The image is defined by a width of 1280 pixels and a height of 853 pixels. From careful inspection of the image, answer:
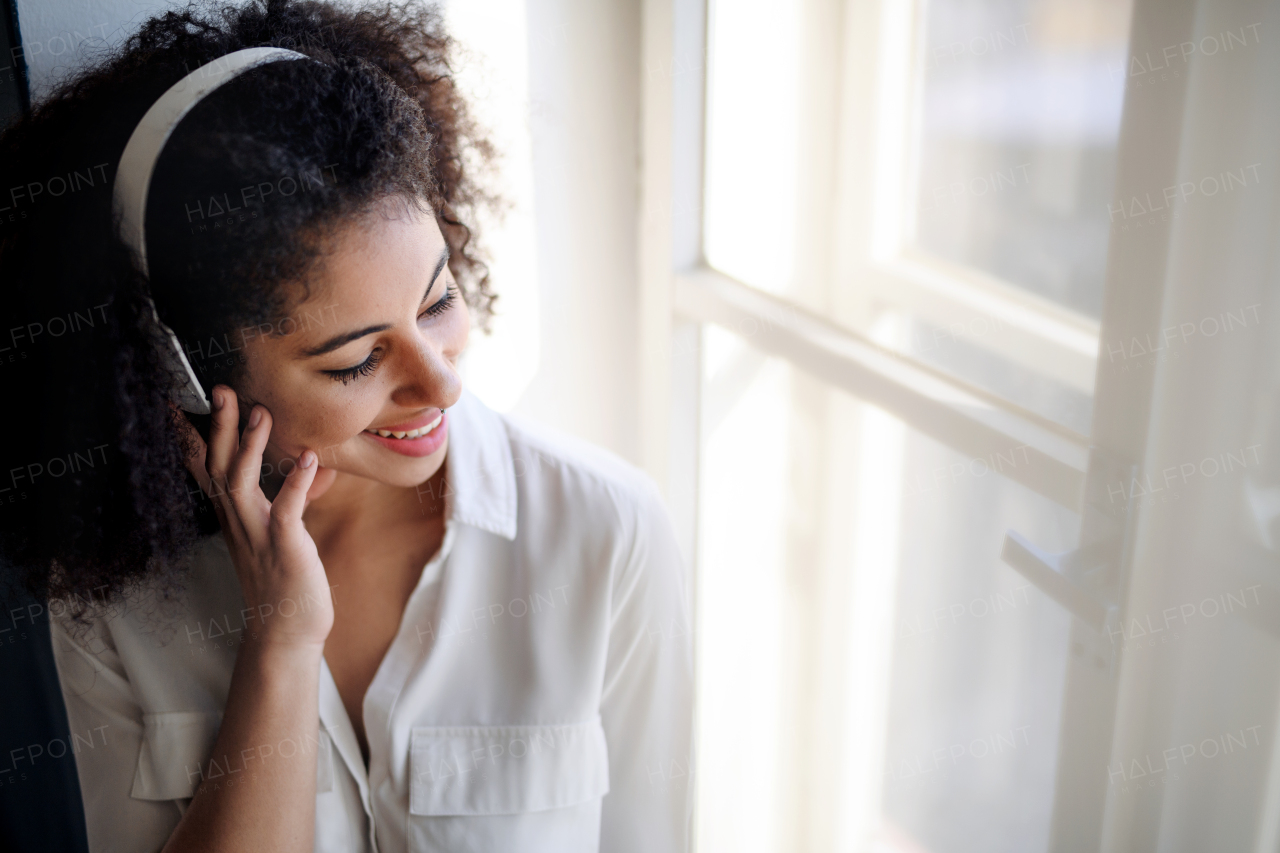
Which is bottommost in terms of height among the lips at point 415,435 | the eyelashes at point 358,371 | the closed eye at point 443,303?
the lips at point 415,435

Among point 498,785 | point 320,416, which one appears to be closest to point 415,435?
point 320,416

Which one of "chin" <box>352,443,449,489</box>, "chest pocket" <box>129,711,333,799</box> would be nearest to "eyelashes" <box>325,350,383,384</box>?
"chin" <box>352,443,449,489</box>

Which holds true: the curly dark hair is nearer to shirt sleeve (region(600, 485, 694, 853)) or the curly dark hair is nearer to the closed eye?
the closed eye

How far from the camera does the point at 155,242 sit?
72cm

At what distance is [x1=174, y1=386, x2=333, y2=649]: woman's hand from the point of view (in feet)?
2.66

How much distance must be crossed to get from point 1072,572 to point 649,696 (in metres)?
0.46

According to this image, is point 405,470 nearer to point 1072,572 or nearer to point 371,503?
point 371,503

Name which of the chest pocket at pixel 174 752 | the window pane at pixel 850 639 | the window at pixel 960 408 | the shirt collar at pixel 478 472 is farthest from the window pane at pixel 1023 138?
the chest pocket at pixel 174 752

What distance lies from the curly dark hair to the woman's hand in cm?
2

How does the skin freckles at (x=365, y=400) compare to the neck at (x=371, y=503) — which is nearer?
the skin freckles at (x=365, y=400)

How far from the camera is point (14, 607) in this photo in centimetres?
83

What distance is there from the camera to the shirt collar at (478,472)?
967 millimetres

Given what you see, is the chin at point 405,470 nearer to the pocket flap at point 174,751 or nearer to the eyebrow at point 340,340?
the eyebrow at point 340,340

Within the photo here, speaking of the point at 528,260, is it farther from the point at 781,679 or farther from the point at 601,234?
the point at 781,679
